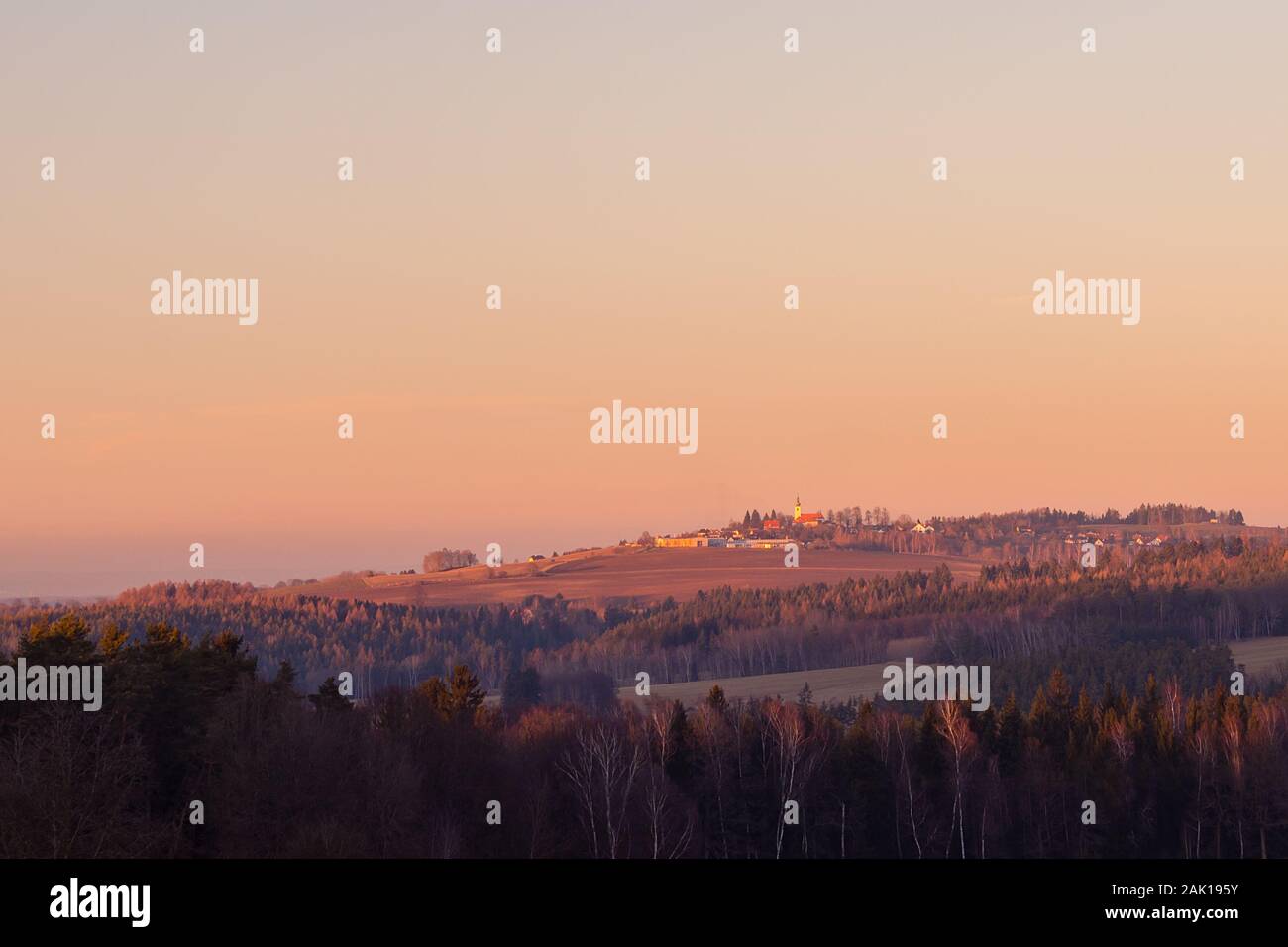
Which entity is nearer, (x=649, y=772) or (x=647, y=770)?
(x=649, y=772)

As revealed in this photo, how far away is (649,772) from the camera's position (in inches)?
3551

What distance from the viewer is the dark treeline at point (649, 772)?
60406mm

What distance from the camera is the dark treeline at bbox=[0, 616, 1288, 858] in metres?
60.4

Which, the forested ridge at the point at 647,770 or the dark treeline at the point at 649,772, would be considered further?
the forested ridge at the point at 647,770

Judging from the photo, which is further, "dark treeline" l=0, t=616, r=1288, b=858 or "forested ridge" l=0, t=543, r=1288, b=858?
"forested ridge" l=0, t=543, r=1288, b=858

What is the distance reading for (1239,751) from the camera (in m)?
97.9
